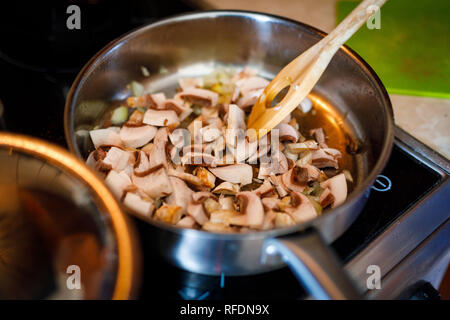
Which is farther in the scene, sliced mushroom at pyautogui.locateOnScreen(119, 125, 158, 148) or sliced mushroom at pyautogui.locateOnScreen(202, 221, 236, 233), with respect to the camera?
sliced mushroom at pyautogui.locateOnScreen(119, 125, 158, 148)

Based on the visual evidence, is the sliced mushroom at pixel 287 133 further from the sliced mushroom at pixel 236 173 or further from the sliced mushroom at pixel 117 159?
the sliced mushroom at pixel 117 159

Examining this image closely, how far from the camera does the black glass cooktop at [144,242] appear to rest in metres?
0.75

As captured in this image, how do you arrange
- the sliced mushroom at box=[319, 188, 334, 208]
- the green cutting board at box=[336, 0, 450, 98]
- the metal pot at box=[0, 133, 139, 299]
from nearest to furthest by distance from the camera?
the metal pot at box=[0, 133, 139, 299] → the sliced mushroom at box=[319, 188, 334, 208] → the green cutting board at box=[336, 0, 450, 98]

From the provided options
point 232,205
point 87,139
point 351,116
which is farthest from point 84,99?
point 351,116

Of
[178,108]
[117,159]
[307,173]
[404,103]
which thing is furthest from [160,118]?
[404,103]

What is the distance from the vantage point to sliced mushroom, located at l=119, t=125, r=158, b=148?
972 mm

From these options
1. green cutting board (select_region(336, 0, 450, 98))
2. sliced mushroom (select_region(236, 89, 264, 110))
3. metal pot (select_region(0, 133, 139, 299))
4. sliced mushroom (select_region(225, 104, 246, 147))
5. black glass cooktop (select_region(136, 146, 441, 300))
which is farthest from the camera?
green cutting board (select_region(336, 0, 450, 98))

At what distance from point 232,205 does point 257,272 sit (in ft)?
0.51

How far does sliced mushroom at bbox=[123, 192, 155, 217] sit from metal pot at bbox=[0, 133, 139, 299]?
0.21m

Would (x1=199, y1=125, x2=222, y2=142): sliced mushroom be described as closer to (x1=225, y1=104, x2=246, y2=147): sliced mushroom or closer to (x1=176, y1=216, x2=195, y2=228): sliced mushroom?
(x1=225, y1=104, x2=246, y2=147): sliced mushroom

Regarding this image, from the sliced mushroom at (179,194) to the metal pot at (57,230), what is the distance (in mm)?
271

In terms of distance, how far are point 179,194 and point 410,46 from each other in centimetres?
91

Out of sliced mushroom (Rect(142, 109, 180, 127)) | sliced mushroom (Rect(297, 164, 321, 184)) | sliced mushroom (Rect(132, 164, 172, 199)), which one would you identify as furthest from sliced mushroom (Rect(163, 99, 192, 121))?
sliced mushroom (Rect(297, 164, 321, 184))

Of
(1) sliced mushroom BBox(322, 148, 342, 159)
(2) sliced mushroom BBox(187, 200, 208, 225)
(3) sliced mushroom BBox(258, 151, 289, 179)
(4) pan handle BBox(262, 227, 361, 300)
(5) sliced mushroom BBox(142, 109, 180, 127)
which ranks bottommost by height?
(4) pan handle BBox(262, 227, 361, 300)
